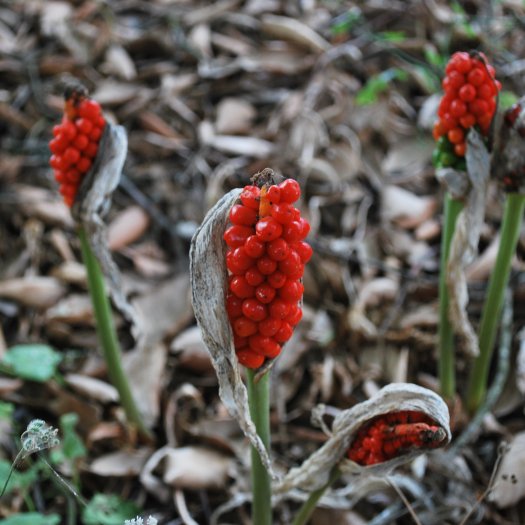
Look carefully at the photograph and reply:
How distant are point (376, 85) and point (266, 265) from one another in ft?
8.80

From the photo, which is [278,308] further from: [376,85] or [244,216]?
[376,85]

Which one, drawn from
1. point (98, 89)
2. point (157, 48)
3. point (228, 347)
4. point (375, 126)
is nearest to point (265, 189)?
point (228, 347)

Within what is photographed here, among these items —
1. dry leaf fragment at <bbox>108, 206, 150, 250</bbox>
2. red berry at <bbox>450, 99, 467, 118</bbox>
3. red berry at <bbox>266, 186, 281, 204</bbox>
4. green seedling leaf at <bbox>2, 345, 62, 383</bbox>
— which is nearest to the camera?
red berry at <bbox>266, 186, 281, 204</bbox>

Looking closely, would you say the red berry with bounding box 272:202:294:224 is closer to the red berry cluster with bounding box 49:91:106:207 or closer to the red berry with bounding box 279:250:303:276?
the red berry with bounding box 279:250:303:276

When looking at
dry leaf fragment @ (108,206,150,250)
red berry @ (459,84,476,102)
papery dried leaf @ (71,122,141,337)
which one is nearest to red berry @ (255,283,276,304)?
papery dried leaf @ (71,122,141,337)

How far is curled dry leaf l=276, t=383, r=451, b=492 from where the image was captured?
5.62 ft

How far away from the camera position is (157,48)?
4.38 metres

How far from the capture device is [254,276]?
1.46m

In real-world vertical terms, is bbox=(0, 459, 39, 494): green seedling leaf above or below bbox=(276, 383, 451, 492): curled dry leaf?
below

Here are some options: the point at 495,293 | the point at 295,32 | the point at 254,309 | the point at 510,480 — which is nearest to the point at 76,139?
the point at 254,309

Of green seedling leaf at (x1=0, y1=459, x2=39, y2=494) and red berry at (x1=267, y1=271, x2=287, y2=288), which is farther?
green seedling leaf at (x1=0, y1=459, x2=39, y2=494)

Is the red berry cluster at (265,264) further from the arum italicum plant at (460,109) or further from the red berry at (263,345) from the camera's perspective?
the arum italicum plant at (460,109)

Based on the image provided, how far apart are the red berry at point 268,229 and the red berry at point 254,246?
17mm

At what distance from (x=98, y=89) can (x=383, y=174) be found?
1690 millimetres
